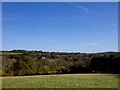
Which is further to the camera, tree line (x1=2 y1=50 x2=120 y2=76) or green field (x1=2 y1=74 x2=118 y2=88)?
tree line (x1=2 y1=50 x2=120 y2=76)

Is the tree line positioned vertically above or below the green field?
above

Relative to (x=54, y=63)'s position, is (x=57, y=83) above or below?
below

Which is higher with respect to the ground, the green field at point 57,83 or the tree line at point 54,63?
the tree line at point 54,63

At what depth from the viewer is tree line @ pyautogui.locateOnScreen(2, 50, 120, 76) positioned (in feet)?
69.3

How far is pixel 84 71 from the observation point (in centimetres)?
2208

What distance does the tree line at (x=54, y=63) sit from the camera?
831 inches

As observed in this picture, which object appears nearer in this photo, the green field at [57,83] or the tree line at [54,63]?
the green field at [57,83]

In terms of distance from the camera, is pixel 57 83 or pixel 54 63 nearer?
pixel 57 83

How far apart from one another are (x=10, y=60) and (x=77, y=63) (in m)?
4.74

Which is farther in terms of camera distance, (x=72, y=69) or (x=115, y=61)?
(x=72, y=69)

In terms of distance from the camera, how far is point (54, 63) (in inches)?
886

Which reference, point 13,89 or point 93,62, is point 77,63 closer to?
point 93,62

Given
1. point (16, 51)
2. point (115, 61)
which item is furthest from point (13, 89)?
point (115, 61)

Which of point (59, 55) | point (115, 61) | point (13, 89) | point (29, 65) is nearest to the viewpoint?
point (13, 89)
